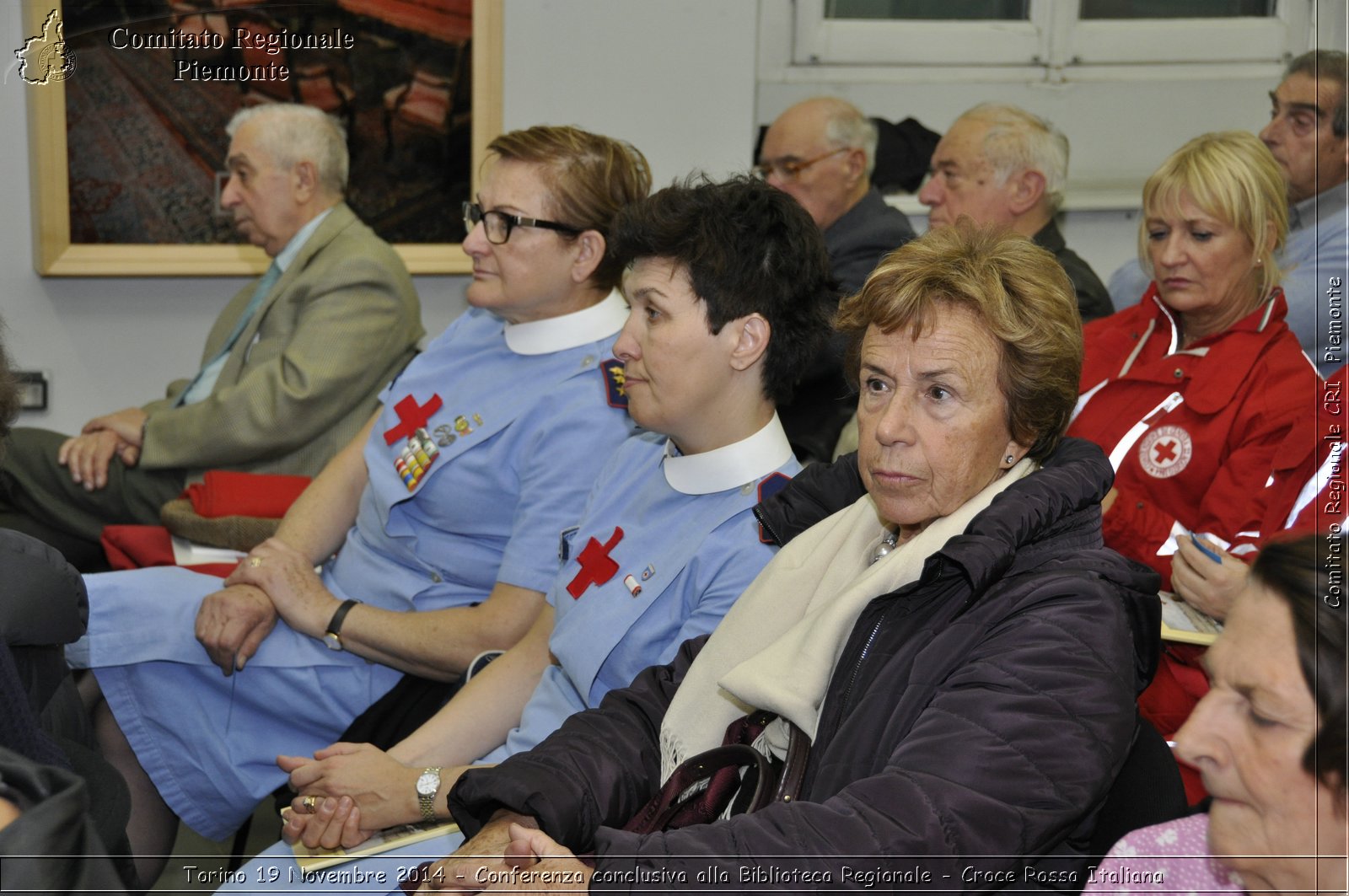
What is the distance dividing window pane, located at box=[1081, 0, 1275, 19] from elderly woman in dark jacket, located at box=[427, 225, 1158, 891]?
3807 mm

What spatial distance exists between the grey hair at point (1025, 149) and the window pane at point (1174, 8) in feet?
4.43

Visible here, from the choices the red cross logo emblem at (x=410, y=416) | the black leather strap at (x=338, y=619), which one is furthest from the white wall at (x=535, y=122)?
the black leather strap at (x=338, y=619)

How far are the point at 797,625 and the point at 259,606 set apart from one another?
49.9 inches

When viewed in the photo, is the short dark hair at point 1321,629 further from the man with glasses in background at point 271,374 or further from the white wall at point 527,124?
the white wall at point 527,124

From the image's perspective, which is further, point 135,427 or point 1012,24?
point 1012,24

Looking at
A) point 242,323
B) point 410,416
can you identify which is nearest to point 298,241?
point 242,323

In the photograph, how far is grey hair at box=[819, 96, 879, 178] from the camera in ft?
13.5

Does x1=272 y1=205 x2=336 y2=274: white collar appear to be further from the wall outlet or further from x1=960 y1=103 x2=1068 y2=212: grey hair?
x1=960 y1=103 x2=1068 y2=212: grey hair

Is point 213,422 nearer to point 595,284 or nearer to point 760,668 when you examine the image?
point 595,284

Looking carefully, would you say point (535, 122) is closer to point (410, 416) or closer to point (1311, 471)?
point (410, 416)

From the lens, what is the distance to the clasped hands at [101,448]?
343cm

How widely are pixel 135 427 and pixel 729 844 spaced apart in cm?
269

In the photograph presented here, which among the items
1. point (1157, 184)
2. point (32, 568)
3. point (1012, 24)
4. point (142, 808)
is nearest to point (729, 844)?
point (32, 568)

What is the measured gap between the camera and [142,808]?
7.91 ft
